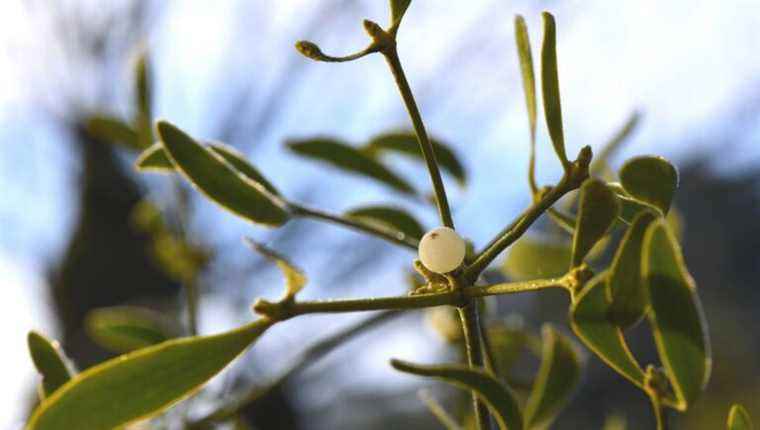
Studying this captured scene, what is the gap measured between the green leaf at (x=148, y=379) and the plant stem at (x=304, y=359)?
0.27m

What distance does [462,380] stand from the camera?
9.9 inches

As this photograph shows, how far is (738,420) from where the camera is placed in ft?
0.97

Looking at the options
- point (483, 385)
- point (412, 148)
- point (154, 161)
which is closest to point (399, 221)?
point (412, 148)

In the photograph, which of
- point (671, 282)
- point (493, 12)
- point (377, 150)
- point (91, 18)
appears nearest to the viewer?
point (671, 282)

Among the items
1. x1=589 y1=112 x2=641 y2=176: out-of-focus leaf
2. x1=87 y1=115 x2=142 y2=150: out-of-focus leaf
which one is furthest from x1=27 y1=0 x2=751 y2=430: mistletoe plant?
x1=87 y1=115 x2=142 y2=150: out-of-focus leaf

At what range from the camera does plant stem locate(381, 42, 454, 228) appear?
0.28 metres

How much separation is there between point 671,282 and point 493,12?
2181 mm

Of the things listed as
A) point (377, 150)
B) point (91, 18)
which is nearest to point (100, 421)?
point (377, 150)

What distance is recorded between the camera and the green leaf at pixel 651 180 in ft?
0.92

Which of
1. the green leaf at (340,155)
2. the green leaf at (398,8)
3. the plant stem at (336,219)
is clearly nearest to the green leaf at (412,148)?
the green leaf at (340,155)

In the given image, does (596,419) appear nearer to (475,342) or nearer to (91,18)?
(91,18)

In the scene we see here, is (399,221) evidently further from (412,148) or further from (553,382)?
(553,382)

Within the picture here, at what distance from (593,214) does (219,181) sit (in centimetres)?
16

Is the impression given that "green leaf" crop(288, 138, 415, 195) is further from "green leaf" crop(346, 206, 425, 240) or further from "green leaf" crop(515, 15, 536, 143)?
"green leaf" crop(515, 15, 536, 143)
